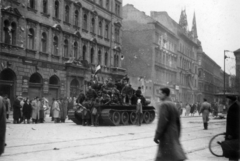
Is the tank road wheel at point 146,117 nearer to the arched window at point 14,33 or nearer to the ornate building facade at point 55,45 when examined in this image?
the ornate building facade at point 55,45

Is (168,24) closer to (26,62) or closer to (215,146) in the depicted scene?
(26,62)

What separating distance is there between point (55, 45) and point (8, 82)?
743cm

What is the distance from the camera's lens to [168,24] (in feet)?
205

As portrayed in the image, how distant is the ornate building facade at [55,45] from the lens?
2708 centimetres

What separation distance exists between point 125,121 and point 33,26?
12.8m

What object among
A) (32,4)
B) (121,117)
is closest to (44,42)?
(32,4)

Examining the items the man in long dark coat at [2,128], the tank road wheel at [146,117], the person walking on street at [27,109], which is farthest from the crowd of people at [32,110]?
the man in long dark coat at [2,128]

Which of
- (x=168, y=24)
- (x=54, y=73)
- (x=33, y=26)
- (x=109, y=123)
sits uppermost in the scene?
(x=168, y=24)

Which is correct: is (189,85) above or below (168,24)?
below

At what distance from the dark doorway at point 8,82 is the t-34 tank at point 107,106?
297 inches

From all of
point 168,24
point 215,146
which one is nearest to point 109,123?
point 215,146

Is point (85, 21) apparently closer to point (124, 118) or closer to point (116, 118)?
point (124, 118)

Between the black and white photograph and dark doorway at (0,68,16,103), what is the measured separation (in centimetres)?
7

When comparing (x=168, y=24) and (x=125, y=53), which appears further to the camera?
(x=168, y=24)
